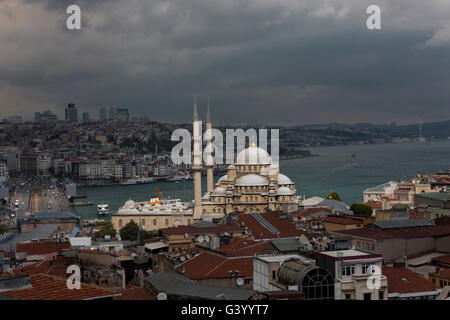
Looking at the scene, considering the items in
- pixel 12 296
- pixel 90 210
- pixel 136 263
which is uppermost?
pixel 12 296

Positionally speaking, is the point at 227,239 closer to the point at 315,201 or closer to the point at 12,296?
the point at 12,296

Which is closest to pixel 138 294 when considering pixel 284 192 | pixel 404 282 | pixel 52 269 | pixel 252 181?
pixel 52 269

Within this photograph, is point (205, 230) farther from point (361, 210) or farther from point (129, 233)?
point (361, 210)

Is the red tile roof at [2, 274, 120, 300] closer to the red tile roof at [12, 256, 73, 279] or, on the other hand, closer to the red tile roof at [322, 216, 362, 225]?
the red tile roof at [12, 256, 73, 279]

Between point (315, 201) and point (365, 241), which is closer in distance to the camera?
point (365, 241)

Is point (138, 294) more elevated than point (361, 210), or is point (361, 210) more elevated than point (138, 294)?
point (138, 294)
